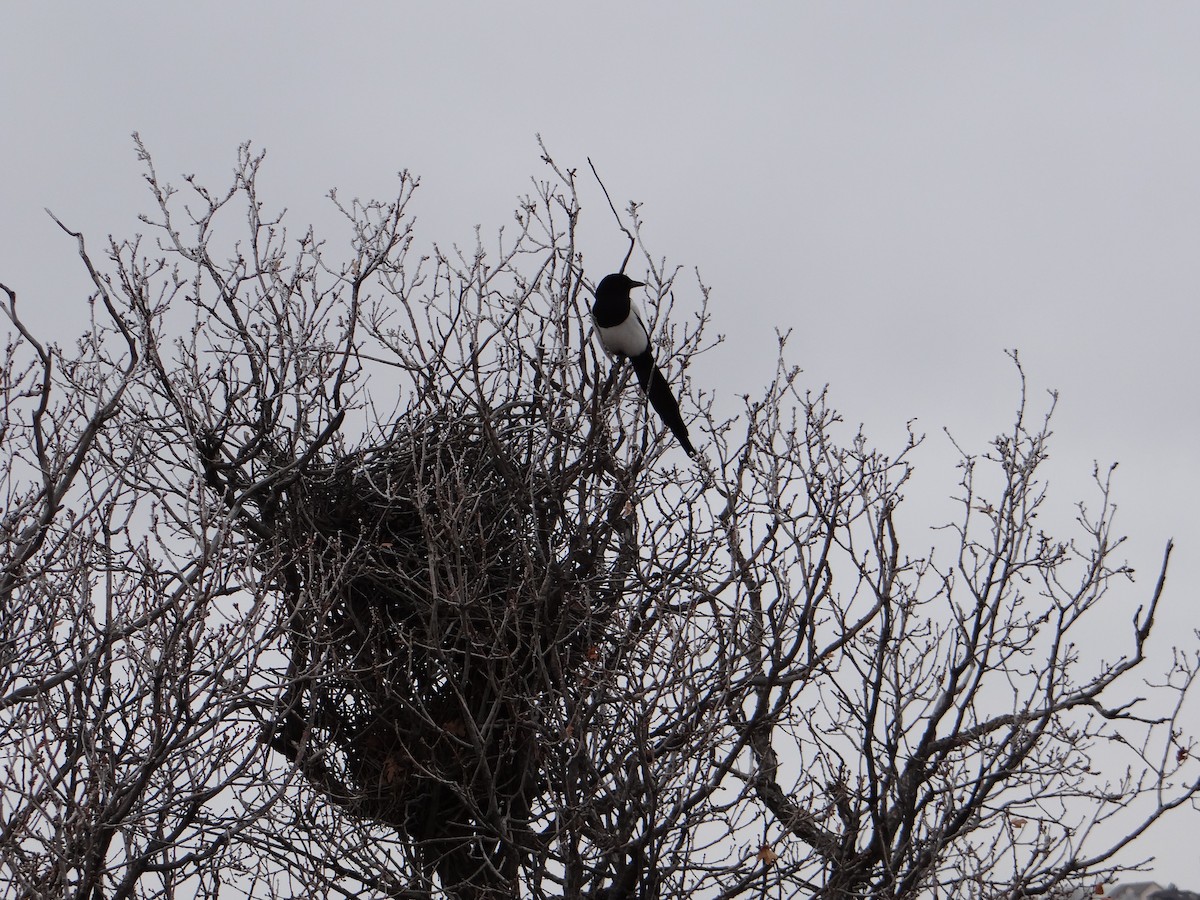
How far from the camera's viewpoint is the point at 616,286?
8844mm

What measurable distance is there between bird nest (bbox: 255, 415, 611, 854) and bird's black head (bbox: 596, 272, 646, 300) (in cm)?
146

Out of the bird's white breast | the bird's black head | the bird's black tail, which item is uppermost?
the bird's black head

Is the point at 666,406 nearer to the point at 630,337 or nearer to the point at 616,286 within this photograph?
the point at 630,337

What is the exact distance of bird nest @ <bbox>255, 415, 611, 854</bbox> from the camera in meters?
7.20

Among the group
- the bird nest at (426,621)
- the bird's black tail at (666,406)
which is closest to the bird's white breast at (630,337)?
the bird's black tail at (666,406)

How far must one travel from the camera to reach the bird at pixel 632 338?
7.89 m

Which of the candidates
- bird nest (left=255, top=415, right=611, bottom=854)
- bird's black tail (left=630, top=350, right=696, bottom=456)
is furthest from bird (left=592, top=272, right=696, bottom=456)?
bird nest (left=255, top=415, right=611, bottom=854)

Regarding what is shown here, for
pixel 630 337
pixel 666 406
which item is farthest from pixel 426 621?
pixel 630 337

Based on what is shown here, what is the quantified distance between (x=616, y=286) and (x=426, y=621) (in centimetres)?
266

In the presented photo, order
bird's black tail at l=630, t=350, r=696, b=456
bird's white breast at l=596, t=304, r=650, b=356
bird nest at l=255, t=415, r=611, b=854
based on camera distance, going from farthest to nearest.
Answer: bird's white breast at l=596, t=304, r=650, b=356, bird's black tail at l=630, t=350, r=696, b=456, bird nest at l=255, t=415, r=611, b=854

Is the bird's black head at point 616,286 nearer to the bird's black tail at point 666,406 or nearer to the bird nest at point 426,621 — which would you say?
the bird's black tail at point 666,406

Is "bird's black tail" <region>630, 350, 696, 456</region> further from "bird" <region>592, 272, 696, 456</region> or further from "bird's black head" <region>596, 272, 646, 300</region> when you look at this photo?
"bird's black head" <region>596, 272, 646, 300</region>

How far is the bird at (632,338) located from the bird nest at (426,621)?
0.87 metres

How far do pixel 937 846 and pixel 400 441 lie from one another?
11.7ft
